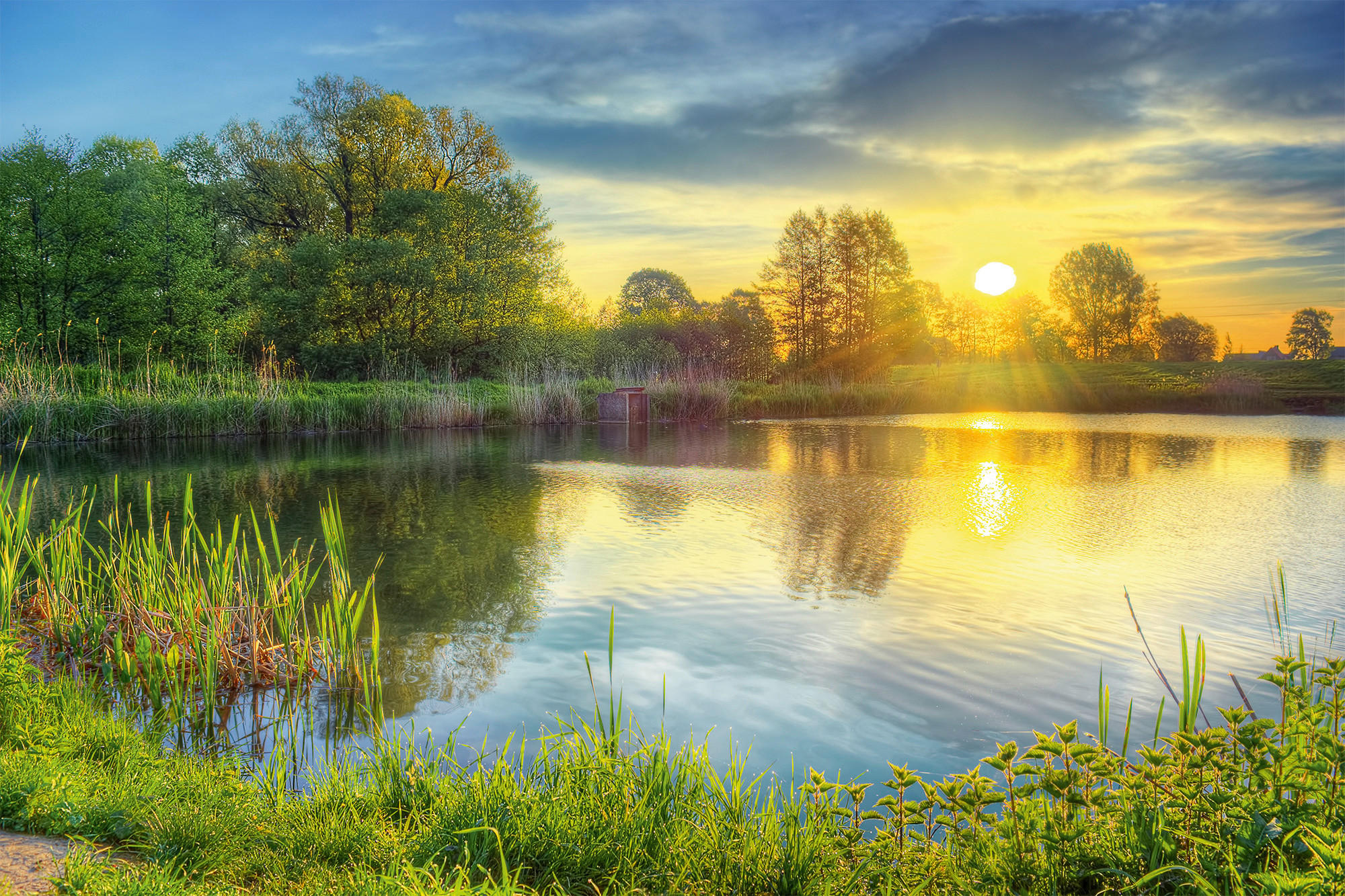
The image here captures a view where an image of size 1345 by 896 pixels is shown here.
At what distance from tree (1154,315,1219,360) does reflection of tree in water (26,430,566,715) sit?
63.1 metres

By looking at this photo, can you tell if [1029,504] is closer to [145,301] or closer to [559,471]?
[559,471]

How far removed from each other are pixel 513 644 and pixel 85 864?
2.87 m

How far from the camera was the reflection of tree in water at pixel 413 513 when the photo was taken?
5.12 meters

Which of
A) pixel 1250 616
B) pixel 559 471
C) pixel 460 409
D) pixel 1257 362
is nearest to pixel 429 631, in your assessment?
pixel 1250 616

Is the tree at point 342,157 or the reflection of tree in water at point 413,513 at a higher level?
the tree at point 342,157

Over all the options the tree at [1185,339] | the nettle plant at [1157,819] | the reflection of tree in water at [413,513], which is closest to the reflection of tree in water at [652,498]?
the reflection of tree in water at [413,513]

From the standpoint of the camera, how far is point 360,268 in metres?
31.7

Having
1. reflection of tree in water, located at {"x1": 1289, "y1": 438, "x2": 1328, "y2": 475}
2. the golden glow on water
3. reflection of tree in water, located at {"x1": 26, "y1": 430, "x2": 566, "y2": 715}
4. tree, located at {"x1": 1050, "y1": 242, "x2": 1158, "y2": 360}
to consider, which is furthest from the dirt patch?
tree, located at {"x1": 1050, "y1": 242, "x2": 1158, "y2": 360}

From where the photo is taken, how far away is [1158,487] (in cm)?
1107

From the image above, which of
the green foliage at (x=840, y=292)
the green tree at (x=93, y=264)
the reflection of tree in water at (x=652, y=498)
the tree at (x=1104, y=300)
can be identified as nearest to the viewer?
the reflection of tree in water at (x=652, y=498)

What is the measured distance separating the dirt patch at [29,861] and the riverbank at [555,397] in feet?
36.4

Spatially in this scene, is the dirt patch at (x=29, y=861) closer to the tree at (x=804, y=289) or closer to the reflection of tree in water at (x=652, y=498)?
the reflection of tree in water at (x=652, y=498)

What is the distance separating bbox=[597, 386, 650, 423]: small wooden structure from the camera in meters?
25.2

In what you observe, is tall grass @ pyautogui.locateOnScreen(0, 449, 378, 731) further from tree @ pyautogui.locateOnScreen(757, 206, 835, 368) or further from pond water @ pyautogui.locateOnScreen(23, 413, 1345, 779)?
tree @ pyautogui.locateOnScreen(757, 206, 835, 368)
